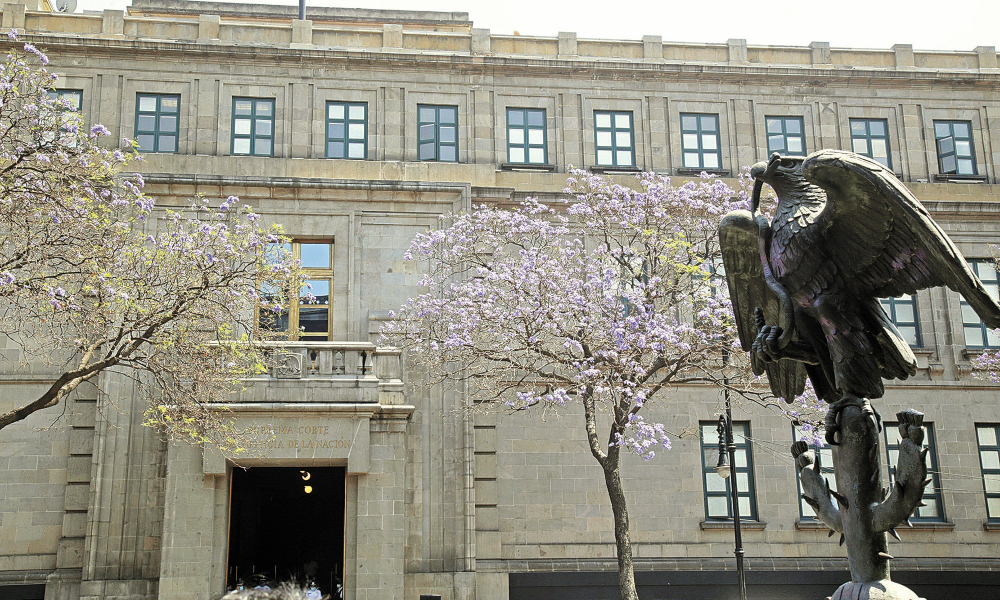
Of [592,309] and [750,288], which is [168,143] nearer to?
[592,309]

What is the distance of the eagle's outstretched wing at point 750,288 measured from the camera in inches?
344

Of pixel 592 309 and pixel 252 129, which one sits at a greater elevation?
pixel 252 129

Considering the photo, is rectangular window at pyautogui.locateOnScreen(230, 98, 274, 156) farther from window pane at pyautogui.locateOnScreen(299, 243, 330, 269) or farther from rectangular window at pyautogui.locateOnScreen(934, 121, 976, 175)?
rectangular window at pyautogui.locateOnScreen(934, 121, 976, 175)

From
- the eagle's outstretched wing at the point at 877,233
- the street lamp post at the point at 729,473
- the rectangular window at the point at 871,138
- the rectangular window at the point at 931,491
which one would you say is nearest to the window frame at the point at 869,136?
the rectangular window at the point at 871,138

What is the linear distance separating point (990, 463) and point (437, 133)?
17079mm

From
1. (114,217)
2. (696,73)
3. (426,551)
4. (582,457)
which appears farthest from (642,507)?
(114,217)

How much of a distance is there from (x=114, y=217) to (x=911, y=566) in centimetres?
2065

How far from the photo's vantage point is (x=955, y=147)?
29297mm

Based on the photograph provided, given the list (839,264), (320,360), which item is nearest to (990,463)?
(320,360)

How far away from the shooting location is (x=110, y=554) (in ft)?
75.5

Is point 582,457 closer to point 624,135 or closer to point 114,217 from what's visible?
point 624,135

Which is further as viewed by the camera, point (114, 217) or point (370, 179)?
point (370, 179)

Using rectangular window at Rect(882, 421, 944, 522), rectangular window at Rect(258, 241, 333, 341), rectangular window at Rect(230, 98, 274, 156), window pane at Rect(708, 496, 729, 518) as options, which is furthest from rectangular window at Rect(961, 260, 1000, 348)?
rectangular window at Rect(230, 98, 274, 156)

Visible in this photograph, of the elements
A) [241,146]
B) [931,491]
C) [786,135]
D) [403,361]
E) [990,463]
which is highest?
[786,135]
